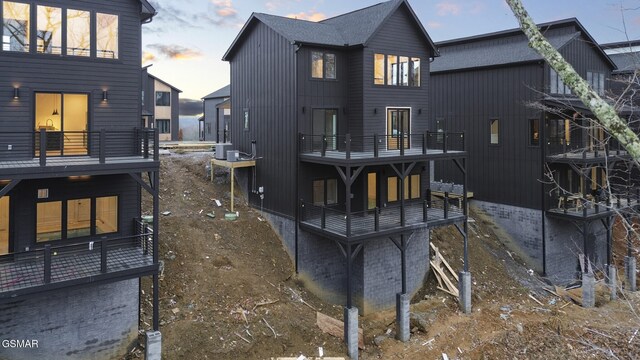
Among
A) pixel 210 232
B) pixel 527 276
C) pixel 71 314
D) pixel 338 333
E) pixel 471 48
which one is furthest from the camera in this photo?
pixel 471 48

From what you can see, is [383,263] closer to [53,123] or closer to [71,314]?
[71,314]

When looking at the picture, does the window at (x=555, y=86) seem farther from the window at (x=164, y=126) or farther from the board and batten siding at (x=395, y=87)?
the window at (x=164, y=126)

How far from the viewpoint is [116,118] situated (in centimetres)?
1490

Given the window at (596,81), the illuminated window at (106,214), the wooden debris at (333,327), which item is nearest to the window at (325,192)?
the wooden debris at (333,327)

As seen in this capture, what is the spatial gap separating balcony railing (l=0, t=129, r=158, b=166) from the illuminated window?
4.82 ft

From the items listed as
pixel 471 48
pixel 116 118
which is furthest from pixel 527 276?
pixel 116 118

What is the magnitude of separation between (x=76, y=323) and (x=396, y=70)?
16587 mm

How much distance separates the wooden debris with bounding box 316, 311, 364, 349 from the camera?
53.3ft

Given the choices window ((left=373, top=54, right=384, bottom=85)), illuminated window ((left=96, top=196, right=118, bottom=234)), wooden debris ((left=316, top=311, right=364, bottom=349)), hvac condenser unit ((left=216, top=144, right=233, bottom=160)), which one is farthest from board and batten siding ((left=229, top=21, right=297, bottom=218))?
illuminated window ((left=96, top=196, right=118, bottom=234))

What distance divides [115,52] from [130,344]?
9.39 metres

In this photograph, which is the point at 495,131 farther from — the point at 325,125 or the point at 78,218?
the point at 78,218

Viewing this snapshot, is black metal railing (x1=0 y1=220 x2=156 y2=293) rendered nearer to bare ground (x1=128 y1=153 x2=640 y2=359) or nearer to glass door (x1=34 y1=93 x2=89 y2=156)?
bare ground (x1=128 y1=153 x2=640 y2=359)

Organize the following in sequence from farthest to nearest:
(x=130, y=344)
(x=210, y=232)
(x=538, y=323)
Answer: (x=210, y=232) → (x=538, y=323) → (x=130, y=344)

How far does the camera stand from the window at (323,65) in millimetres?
19984
